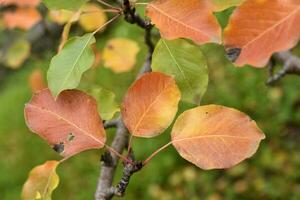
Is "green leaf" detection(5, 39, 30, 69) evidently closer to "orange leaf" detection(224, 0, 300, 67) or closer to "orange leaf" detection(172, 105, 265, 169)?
"orange leaf" detection(172, 105, 265, 169)

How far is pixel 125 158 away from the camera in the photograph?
0.64 meters

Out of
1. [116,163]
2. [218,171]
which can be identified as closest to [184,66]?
[116,163]

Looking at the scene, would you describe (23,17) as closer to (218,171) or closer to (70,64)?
(70,64)

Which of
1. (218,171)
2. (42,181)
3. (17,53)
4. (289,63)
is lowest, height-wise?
(218,171)

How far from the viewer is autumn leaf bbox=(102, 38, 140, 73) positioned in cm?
103

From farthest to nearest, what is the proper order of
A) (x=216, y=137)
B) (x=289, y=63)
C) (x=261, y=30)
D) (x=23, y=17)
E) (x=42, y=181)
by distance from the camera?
1. (x=23, y=17)
2. (x=289, y=63)
3. (x=42, y=181)
4. (x=216, y=137)
5. (x=261, y=30)

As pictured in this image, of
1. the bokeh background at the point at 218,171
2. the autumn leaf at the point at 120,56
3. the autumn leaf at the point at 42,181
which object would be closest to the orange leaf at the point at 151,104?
the autumn leaf at the point at 42,181

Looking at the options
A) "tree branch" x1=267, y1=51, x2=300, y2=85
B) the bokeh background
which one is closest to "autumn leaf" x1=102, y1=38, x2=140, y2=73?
"tree branch" x1=267, y1=51, x2=300, y2=85

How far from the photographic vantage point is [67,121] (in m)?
0.60

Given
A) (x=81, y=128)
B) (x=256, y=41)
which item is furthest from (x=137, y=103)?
(x=256, y=41)

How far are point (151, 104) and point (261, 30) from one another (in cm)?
17

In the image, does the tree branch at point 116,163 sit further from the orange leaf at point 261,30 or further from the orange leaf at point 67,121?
the orange leaf at point 261,30

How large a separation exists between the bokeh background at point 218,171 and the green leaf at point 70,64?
140 centimetres

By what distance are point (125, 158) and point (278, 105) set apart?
6.13ft
